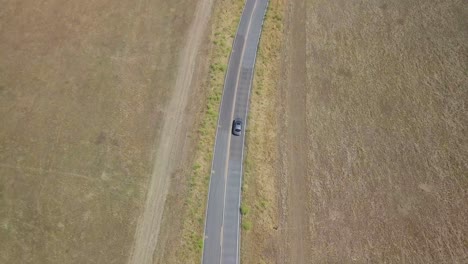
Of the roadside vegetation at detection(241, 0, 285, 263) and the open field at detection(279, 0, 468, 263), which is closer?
the roadside vegetation at detection(241, 0, 285, 263)

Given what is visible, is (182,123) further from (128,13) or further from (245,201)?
(128,13)

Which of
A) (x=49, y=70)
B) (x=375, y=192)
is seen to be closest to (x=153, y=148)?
(x=49, y=70)

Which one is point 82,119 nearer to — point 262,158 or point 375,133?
point 262,158

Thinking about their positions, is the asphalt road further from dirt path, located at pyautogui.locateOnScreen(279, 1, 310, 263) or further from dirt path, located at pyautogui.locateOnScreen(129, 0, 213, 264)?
dirt path, located at pyautogui.locateOnScreen(279, 1, 310, 263)

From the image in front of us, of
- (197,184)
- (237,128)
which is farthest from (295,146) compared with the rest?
(197,184)

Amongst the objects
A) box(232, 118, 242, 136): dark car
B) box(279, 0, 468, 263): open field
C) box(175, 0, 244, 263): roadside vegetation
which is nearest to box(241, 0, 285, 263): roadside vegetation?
box(232, 118, 242, 136): dark car

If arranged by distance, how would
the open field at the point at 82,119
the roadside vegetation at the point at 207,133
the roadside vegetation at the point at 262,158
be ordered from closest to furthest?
the open field at the point at 82,119 < the roadside vegetation at the point at 207,133 < the roadside vegetation at the point at 262,158

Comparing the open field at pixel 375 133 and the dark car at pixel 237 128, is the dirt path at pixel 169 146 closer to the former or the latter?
the dark car at pixel 237 128

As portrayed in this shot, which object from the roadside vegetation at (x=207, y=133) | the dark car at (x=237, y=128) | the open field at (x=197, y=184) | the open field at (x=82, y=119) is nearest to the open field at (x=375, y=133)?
the dark car at (x=237, y=128)
